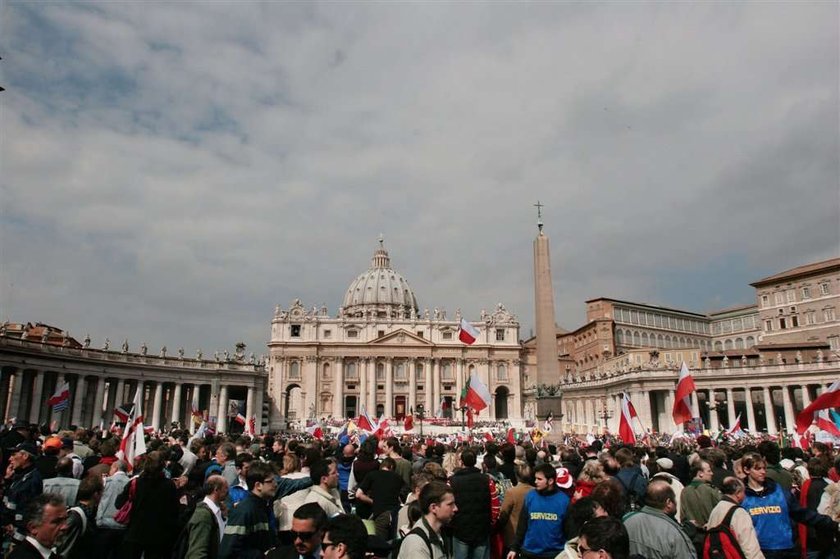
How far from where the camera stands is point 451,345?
296 feet

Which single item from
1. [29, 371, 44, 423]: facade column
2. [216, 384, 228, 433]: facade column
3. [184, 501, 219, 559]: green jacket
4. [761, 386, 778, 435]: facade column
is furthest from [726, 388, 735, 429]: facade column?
[29, 371, 44, 423]: facade column

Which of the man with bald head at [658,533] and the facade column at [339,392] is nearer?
the man with bald head at [658,533]

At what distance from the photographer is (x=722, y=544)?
16.1ft

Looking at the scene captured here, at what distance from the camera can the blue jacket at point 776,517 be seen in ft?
19.4

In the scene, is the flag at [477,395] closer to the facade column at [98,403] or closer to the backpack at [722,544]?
the backpack at [722,544]

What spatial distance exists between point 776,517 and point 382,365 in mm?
83397

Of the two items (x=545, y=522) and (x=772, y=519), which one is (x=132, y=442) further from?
(x=772, y=519)

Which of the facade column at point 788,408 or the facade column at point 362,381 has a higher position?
the facade column at point 362,381

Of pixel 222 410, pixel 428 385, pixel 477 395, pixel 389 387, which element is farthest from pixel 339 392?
pixel 477 395

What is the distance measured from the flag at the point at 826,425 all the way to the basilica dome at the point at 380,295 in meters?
→ 94.6

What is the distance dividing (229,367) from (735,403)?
54.2 meters

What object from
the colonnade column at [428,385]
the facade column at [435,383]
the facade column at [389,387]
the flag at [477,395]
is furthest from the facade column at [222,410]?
the flag at [477,395]

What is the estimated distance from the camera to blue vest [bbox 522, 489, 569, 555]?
611 centimetres

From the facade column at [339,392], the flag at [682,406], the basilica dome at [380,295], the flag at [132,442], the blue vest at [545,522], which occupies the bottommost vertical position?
the blue vest at [545,522]
